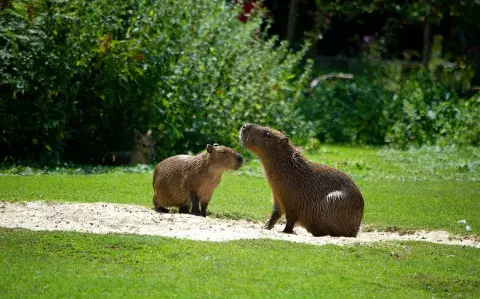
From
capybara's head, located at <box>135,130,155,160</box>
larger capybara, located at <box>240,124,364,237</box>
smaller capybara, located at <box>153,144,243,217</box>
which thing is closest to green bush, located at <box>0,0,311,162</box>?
capybara's head, located at <box>135,130,155,160</box>

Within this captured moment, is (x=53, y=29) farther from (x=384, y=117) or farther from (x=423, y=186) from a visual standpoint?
(x=384, y=117)

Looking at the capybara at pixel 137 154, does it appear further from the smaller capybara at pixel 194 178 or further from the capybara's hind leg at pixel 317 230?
the capybara's hind leg at pixel 317 230

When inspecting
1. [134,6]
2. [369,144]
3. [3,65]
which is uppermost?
[134,6]

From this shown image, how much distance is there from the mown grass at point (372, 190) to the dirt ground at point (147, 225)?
1.88ft

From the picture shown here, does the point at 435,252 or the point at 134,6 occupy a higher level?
the point at 134,6

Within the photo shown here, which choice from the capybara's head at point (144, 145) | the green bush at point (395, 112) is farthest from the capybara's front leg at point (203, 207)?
the green bush at point (395, 112)

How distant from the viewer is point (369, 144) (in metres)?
20.9

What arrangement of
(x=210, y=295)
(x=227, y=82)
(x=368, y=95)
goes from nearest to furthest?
(x=210, y=295), (x=227, y=82), (x=368, y=95)

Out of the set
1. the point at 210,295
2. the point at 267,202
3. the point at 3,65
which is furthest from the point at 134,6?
the point at 210,295

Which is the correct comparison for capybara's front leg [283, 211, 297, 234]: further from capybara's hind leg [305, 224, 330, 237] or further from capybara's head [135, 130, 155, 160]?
capybara's head [135, 130, 155, 160]

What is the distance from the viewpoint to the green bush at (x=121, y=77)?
1488cm

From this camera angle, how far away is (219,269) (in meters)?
7.86

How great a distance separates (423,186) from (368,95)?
7.22 meters

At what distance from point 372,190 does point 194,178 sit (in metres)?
3.81
